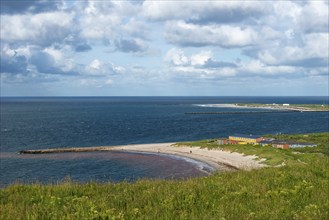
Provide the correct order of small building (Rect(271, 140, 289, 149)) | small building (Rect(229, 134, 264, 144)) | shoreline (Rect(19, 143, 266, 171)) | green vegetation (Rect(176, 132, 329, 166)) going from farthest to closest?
small building (Rect(229, 134, 264, 144)), small building (Rect(271, 140, 289, 149)), shoreline (Rect(19, 143, 266, 171)), green vegetation (Rect(176, 132, 329, 166))

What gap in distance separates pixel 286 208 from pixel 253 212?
5.80 feet

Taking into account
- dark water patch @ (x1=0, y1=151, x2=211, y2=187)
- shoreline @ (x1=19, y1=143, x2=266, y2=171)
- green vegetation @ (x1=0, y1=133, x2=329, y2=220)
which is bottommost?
dark water patch @ (x1=0, y1=151, x2=211, y2=187)

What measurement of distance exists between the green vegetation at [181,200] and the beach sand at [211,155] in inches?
1578

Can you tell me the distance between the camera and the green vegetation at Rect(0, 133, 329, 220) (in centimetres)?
1192

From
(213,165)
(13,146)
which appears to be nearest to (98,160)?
(213,165)

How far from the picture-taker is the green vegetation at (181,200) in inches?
469

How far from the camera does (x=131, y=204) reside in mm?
13711

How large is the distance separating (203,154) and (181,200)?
69.3 metres

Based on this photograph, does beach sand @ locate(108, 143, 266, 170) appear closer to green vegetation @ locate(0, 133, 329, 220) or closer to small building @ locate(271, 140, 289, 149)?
small building @ locate(271, 140, 289, 149)

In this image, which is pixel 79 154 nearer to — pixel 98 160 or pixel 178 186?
pixel 98 160

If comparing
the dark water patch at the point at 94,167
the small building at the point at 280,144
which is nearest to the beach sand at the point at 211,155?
the dark water patch at the point at 94,167

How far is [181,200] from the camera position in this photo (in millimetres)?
14227

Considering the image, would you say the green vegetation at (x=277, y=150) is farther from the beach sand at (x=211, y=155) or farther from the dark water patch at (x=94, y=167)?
the dark water patch at (x=94, y=167)

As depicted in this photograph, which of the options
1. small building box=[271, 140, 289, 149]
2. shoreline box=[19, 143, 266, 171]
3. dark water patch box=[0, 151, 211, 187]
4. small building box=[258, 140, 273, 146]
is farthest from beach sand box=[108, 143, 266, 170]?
small building box=[271, 140, 289, 149]
